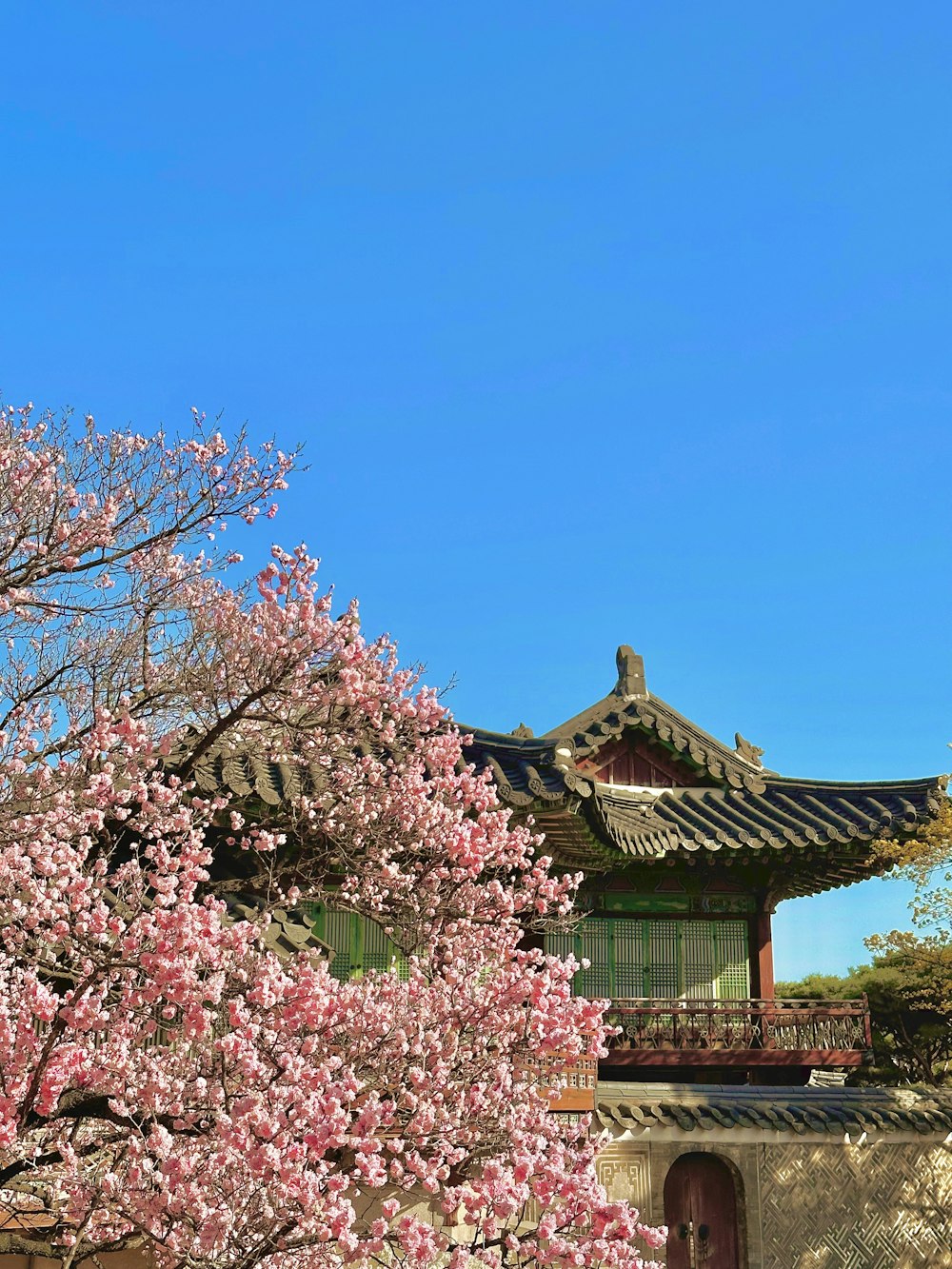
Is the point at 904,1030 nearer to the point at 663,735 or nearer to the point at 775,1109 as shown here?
the point at 663,735

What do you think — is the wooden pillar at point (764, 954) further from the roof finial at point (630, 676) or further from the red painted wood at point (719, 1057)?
the roof finial at point (630, 676)

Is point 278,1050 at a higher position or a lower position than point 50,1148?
higher

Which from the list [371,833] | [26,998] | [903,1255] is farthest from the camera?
[903,1255]

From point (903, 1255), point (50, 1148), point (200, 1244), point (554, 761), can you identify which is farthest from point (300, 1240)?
point (903, 1255)

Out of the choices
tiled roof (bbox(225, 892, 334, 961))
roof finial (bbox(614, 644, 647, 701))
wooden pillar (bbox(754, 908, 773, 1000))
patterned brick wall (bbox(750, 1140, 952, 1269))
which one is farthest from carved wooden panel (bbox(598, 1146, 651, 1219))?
roof finial (bbox(614, 644, 647, 701))

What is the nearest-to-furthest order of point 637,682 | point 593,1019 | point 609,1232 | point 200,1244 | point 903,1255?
point 200,1244 → point 609,1232 → point 593,1019 → point 903,1255 → point 637,682

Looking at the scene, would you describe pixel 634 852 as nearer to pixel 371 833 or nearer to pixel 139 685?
pixel 371 833

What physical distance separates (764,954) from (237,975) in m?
14.6

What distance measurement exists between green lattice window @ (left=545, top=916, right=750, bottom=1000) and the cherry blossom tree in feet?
31.4

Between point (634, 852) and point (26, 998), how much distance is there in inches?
519

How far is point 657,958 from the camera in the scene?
21812mm

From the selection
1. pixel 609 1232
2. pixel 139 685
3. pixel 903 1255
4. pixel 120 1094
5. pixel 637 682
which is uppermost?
pixel 637 682

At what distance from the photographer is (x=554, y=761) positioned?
59.1ft

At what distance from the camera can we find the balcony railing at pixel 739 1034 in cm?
2055
